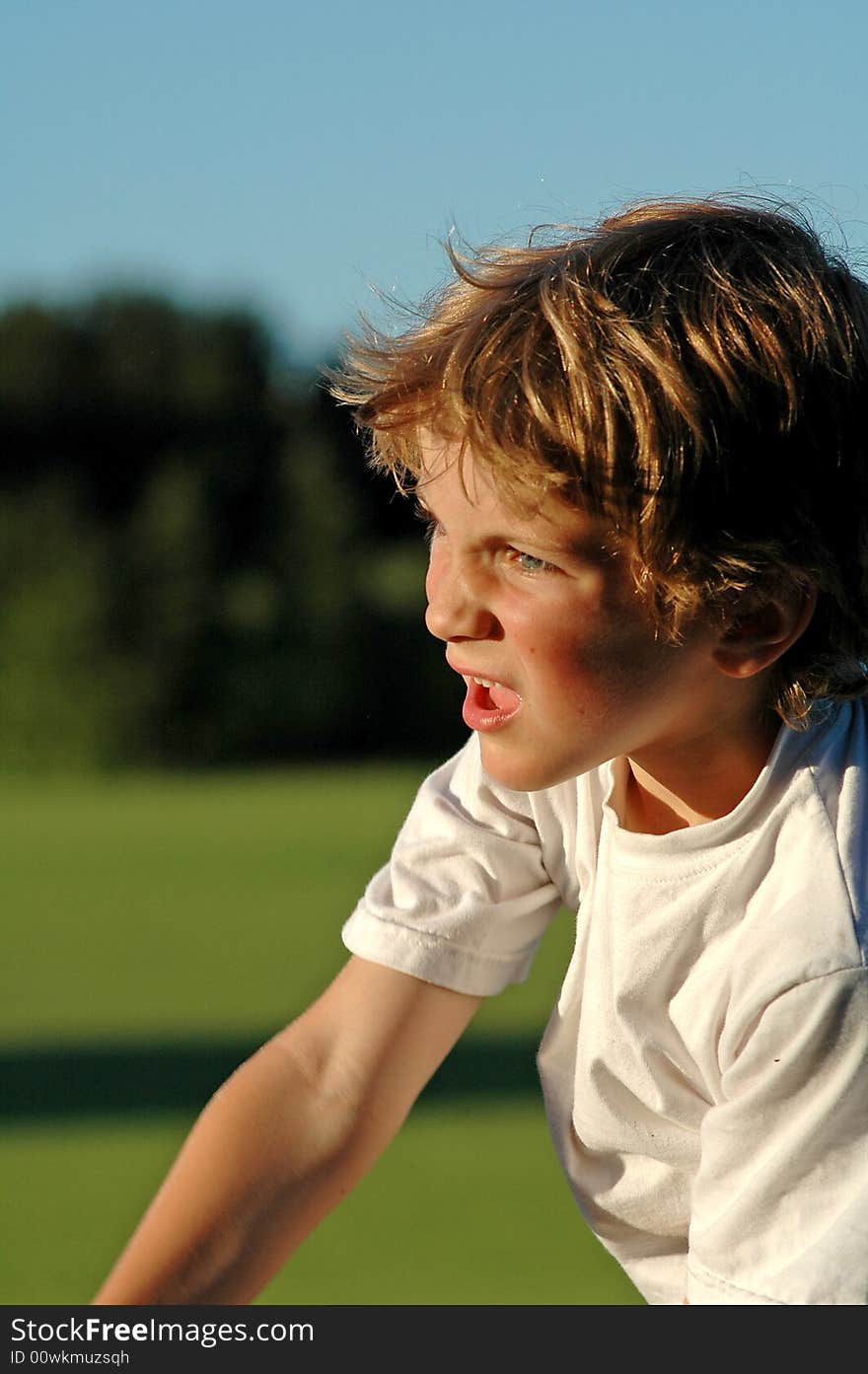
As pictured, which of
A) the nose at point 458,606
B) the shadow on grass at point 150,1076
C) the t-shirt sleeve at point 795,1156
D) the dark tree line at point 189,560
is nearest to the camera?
the t-shirt sleeve at point 795,1156

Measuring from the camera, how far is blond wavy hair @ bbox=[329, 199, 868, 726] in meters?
1.65

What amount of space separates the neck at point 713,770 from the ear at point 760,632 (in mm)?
64

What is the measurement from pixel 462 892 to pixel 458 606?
0.33 meters

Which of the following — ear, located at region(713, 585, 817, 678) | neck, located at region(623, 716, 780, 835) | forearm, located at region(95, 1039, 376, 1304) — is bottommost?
forearm, located at region(95, 1039, 376, 1304)

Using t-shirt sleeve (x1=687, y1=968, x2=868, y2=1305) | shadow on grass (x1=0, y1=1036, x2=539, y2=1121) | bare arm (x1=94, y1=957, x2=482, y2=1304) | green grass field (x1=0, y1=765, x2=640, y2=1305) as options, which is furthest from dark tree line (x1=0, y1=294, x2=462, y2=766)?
t-shirt sleeve (x1=687, y1=968, x2=868, y2=1305)

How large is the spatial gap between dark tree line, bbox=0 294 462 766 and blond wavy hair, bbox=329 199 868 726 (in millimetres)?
14901

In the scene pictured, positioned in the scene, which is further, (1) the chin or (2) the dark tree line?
(2) the dark tree line

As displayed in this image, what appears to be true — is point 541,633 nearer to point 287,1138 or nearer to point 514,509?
point 514,509

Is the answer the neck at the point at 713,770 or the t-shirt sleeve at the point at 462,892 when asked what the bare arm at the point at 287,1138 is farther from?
the neck at the point at 713,770

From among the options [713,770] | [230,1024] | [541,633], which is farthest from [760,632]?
[230,1024]

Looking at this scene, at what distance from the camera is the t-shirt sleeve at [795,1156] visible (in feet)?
5.10

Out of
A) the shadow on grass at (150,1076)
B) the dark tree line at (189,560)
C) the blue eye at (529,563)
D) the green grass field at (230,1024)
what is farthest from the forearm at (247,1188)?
the dark tree line at (189,560)

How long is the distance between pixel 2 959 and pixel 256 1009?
1.77 meters

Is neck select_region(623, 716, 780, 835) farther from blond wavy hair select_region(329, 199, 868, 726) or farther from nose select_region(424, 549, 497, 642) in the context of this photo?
nose select_region(424, 549, 497, 642)
